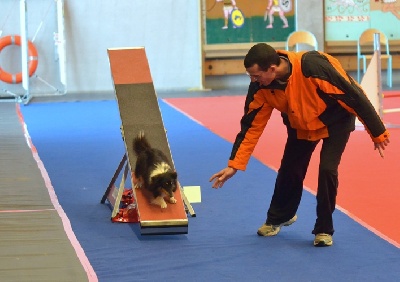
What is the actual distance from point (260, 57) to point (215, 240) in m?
1.29

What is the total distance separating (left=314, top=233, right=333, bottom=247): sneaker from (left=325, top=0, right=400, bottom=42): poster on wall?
11.4m

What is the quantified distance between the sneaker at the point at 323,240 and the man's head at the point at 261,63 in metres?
1.01

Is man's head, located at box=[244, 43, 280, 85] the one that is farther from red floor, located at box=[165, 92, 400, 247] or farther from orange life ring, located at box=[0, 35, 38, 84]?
orange life ring, located at box=[0, 35, 38, 84]

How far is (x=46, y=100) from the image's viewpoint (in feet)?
46.3

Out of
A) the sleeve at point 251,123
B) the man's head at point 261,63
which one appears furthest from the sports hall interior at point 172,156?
the man's head at point 261,63

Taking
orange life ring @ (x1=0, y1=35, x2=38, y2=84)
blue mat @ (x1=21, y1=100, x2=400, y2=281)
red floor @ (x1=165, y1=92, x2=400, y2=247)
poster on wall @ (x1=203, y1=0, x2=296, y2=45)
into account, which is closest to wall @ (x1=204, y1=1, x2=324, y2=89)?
poster on wall @ (x1=203, y1=0, x2=296, y2=45)

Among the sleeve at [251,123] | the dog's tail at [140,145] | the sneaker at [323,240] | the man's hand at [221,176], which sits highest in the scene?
the sleeve at [251,123]

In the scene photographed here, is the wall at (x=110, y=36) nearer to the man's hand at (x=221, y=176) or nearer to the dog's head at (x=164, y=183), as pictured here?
the dog's head at (x=164, y=183)

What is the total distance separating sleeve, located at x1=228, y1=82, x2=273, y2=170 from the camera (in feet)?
15.9

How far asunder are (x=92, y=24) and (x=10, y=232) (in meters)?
10.1

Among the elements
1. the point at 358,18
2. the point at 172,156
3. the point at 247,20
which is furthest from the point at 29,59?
the point at 172,156

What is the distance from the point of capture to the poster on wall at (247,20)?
15242mm

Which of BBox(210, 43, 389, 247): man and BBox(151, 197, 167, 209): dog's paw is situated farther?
BBox(151, 197, 167, 209): dog's paw

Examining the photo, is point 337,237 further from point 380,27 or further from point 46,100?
point 380,27
